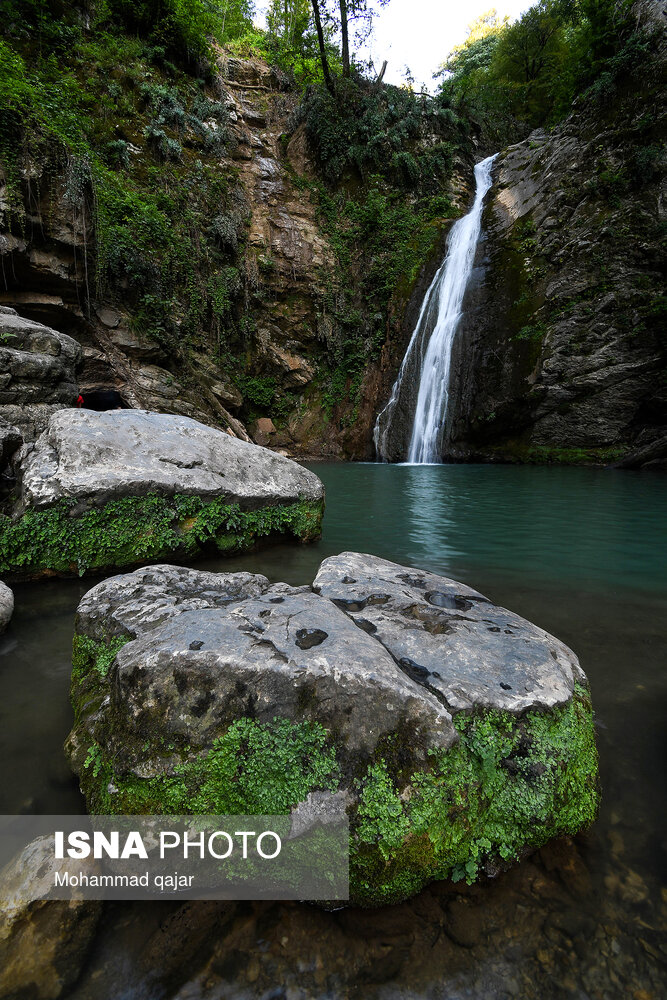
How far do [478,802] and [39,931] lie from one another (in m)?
1.61

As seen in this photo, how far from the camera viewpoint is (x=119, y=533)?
4.43 metres

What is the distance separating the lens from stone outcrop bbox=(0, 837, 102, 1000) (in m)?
1.31

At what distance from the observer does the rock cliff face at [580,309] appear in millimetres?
13531

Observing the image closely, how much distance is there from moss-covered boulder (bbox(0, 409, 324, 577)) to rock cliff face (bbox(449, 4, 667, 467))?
1239cm

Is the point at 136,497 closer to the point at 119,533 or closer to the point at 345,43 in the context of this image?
the point at 119,533

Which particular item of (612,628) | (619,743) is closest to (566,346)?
(612,628)

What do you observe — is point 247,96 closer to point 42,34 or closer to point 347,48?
point 347,48

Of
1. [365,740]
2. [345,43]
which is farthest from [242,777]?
[345,43]

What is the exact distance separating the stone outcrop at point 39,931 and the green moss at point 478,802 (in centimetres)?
97

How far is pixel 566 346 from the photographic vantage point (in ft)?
47.1

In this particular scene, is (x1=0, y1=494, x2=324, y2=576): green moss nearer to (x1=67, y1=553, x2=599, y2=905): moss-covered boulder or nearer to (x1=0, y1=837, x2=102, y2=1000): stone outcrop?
(x1=67, y1=553, x2=599, y2=905): moss-covered boulder

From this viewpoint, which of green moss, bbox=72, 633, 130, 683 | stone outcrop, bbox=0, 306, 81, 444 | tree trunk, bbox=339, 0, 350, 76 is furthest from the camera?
tree trunk, bbox=339, 0, 350, 76

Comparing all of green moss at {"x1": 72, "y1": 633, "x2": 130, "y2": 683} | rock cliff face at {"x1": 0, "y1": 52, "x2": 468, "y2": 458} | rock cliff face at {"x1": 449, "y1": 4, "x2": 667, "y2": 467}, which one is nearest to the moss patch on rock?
green moss at {"x1": 72, "y1": 633, "x2": 130, "y2": 683}

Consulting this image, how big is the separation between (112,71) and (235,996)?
2325 cm
